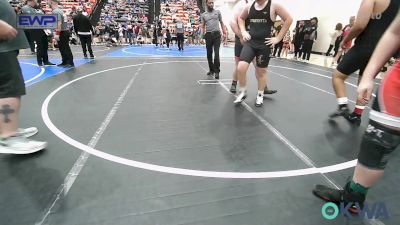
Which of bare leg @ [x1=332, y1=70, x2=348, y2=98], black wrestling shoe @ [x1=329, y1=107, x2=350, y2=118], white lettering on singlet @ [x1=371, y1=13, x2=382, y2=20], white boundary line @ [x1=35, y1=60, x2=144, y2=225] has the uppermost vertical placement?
white lettering on singlet @ [x1=371, y1=13, x2=382, y2=20]

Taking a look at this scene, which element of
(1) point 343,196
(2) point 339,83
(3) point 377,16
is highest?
(3) point 377,16

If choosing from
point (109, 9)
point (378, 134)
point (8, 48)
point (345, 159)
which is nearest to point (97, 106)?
point (8, 48)

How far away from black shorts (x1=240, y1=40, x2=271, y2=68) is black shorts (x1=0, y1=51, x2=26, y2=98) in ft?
8.42

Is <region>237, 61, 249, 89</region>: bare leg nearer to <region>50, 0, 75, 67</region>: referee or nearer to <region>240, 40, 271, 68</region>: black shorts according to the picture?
<region>240, 40, 271, 68</region>: black shorts

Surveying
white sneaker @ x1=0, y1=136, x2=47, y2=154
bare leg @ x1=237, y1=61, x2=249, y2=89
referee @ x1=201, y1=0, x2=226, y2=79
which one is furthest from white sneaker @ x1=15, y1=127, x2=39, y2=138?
referee @ x1=201, y1=0, x2=226, y2=79

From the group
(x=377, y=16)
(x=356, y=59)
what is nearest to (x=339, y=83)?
(x=356, y=59)

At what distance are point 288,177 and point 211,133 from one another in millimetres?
1016

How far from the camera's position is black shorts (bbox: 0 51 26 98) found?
6.70 ft

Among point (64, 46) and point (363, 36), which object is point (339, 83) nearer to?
point (363, 36)

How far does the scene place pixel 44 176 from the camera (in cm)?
193

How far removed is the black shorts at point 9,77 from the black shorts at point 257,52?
8.42 feet

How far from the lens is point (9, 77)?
2.07 meters

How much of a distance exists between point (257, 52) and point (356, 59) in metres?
1.18

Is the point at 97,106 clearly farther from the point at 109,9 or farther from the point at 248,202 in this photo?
the point at 109,9
